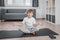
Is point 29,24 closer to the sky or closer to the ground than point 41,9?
closer to the ground

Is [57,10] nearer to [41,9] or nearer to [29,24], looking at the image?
[29,24]

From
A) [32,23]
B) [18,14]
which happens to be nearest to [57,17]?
[32,23]

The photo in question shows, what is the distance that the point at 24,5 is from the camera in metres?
7.40

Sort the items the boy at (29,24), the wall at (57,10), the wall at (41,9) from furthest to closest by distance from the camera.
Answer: the wall at (41,9) < the wall at (57,10) < the boy at (29,24)

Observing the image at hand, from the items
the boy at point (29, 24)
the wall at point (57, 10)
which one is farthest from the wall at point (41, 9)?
the boy at point (29, 24)

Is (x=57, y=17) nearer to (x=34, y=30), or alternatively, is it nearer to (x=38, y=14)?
(x=34, y=30)

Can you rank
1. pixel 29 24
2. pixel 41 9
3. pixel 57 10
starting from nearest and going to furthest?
pixel 29 24, pixel 57 10, pixel 41 9

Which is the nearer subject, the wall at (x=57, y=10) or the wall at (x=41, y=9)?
the wall at (x=57, y=10)

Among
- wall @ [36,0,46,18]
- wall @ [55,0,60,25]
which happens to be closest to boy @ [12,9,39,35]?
wall @ [55,0,60,25]

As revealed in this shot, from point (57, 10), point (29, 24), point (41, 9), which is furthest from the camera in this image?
point (41, 9)

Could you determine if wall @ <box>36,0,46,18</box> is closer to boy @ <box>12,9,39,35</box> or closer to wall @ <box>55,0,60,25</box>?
wall @ <box>55,0,60,25</box>

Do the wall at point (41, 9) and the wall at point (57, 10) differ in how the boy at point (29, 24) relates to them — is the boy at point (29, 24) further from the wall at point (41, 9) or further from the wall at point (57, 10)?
the wall at point (41, 9)

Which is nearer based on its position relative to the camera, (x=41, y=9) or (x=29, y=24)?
(x=29, y=24)

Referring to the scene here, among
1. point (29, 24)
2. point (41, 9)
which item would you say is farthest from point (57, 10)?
point (41, 9)
